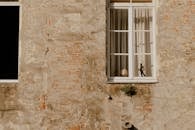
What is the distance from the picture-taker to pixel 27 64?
378 inches

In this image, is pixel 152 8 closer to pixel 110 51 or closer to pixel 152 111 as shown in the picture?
pixel 110 51

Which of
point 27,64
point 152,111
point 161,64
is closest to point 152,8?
point 161,64

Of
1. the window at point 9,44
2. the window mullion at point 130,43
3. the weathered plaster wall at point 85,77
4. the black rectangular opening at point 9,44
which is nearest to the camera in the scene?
the weathered plaster wall at point 85,77

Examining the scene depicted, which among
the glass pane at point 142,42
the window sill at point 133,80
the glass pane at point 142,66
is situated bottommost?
the window sill at point 133,80

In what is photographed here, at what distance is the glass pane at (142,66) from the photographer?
32.4ft

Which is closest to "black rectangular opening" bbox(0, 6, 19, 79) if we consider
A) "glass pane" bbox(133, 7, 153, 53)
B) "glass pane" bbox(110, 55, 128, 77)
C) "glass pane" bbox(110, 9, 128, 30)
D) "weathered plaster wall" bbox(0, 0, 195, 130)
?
"weathered plaster wall" bbox(0, 0, 195, 130)

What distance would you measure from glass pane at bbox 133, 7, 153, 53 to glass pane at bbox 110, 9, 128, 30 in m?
0.21

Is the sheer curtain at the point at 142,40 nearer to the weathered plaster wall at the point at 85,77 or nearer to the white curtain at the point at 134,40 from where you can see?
the white curtain at the point at 134,40

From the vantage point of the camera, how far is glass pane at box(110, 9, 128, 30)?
10.1 m

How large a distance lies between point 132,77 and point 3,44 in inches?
197

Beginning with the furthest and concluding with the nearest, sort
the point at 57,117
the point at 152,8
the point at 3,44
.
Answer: the point at 3,44, the point at 152,8, the point at 57,117

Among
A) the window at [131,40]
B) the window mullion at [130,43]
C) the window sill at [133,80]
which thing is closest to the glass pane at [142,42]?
the window at [131,40]

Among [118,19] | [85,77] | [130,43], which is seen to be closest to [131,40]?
[130,43]

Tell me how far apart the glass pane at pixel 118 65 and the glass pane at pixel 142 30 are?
37 cm
